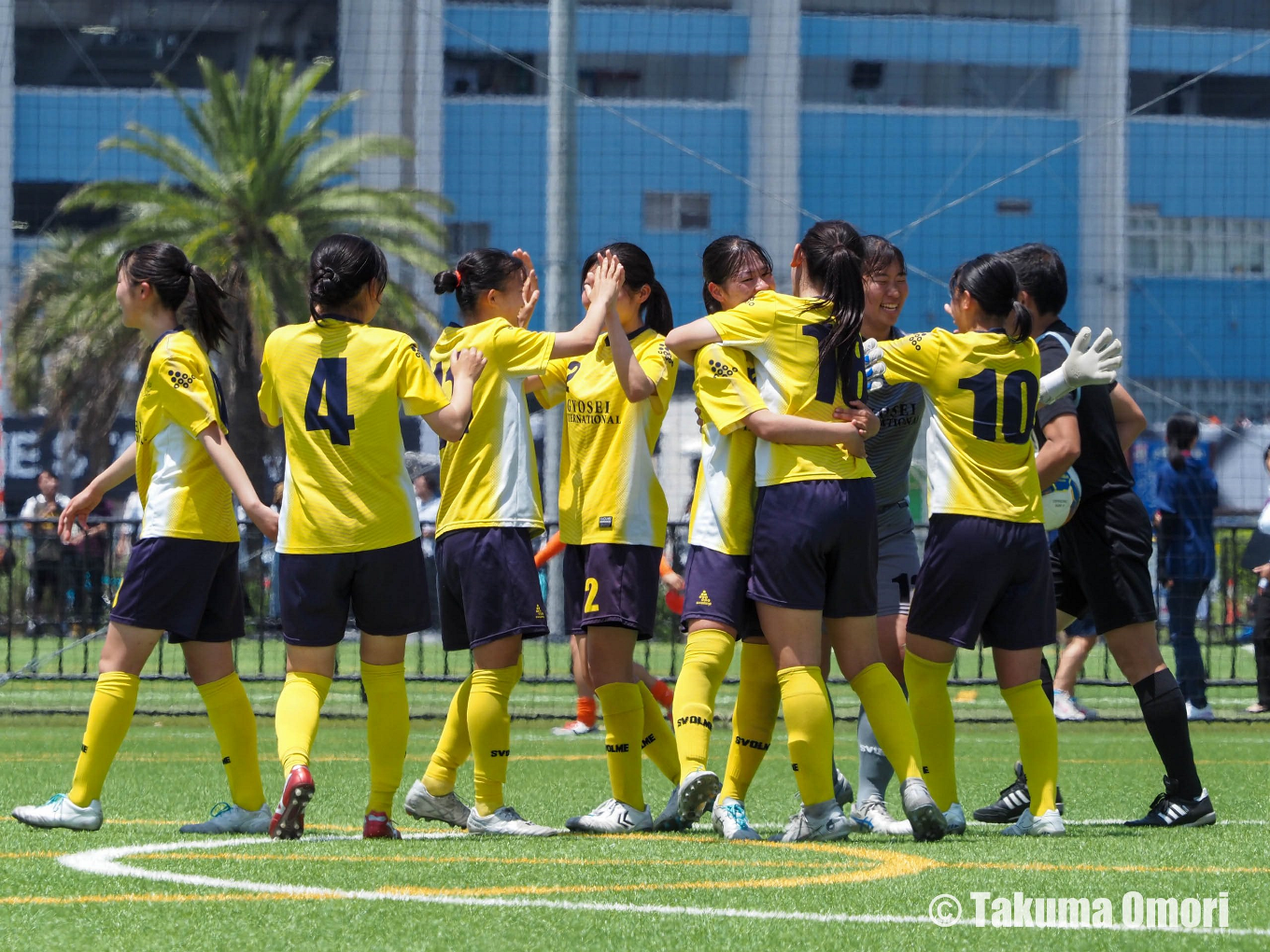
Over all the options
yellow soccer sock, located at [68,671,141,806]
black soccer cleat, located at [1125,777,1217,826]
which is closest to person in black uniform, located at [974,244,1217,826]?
black soccer cleat, located at [1125,777,1217,826]

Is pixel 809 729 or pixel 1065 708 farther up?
pixel 809 729

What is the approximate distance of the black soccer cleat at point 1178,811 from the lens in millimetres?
6102

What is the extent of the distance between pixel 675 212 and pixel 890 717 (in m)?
24.5

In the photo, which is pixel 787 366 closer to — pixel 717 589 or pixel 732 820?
pixel 717 589

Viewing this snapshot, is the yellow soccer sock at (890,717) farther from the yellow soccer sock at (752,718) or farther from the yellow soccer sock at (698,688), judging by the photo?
the yellow soccer sock at (698,688)

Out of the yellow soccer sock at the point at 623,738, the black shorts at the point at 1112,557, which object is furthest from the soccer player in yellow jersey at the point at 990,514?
the yellow soccer sock at the point at 623,738

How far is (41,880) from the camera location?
4578mm

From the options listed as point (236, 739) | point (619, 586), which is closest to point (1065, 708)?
point (619, 586)

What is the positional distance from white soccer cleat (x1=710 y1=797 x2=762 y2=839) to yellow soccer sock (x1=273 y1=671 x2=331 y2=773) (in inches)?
52.6

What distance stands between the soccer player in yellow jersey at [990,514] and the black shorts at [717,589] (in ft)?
2.10

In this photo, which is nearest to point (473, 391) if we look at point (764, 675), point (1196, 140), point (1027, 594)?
point (764, 675)

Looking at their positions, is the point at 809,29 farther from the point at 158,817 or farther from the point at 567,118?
the point at 158,817

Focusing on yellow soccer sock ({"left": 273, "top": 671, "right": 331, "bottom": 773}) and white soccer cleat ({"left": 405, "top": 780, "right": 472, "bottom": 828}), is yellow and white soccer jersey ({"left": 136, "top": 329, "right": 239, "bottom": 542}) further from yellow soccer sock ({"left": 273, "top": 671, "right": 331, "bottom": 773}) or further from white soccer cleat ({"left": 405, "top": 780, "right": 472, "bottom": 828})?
white soccer cleat ({"left": 405, "top": 780, "right": 472, "bottom": 828})

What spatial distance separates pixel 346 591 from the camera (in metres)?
5.41
